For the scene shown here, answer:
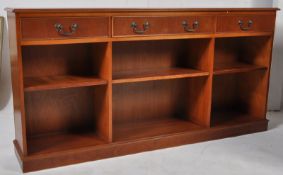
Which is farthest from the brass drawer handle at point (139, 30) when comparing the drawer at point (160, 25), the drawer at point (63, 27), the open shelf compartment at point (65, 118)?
the open shelf compartment at point (65, 118)

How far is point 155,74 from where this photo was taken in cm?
273

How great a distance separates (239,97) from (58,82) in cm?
175

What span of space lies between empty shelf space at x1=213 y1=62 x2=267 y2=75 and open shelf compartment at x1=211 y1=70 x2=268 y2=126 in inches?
5.0

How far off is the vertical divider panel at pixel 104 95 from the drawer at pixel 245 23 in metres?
0.85

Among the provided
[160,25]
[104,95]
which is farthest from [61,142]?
[160,25]

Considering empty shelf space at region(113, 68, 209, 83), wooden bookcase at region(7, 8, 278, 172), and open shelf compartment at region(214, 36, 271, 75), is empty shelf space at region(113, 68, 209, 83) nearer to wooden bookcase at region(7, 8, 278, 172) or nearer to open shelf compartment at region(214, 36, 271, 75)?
wooden bookcase at region(7, 8, 278, 172)

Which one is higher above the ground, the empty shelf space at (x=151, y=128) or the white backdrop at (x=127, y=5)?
the white backdrop at (x=127, y=5)

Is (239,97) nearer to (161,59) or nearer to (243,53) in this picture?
(243,53)

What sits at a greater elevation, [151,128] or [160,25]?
[160,25]

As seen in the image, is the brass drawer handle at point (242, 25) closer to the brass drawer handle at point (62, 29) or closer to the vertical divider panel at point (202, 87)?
the vertical divider panel at point (202, 87)

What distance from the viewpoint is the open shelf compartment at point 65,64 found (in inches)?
97.6

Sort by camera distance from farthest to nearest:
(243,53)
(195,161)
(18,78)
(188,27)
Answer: (243,53), (188,27), (195,161), (18,78)

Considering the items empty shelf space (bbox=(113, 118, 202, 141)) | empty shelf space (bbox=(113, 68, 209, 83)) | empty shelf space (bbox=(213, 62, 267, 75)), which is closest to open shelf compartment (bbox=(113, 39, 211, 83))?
empty shelf space (bbox=(113, 68, 209, 83))

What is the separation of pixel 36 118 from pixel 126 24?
912 millimetres
